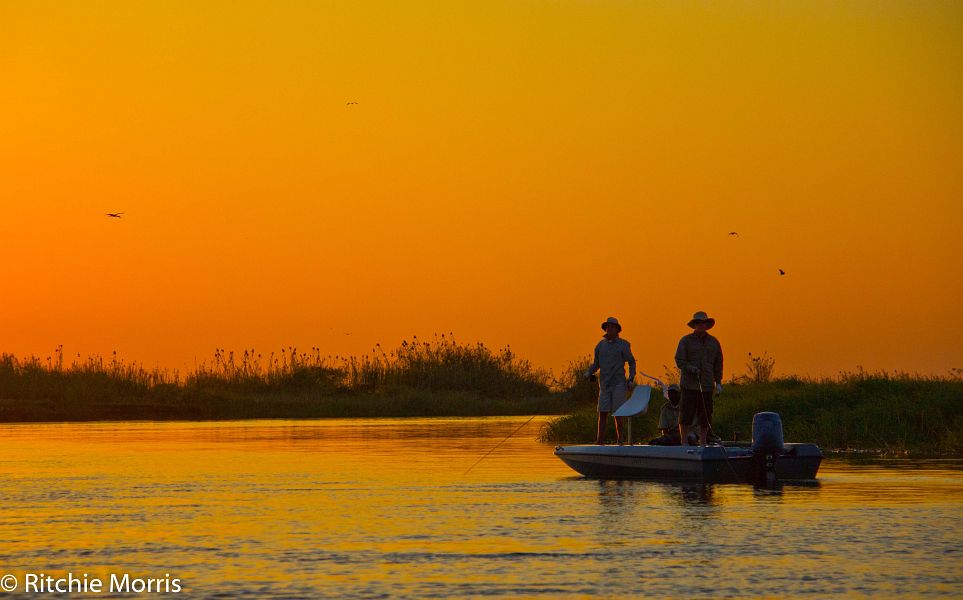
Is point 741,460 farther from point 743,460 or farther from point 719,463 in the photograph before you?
point 719,463

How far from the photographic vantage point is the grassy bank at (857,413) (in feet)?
79.8

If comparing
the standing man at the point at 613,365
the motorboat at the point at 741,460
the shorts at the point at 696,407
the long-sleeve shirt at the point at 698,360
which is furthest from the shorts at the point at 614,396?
the long-sleeve shirt at the point at 698,360

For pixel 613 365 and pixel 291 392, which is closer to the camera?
pixel 613 365

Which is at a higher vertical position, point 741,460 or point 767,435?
point 767,435

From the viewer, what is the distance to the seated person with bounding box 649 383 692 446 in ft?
61.0

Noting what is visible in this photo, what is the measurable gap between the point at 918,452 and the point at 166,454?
38.8 feet

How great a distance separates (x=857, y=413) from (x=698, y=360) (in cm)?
843

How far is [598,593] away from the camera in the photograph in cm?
991

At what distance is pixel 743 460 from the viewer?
693 inches

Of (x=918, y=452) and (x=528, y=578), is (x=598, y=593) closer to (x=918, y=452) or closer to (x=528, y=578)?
(x=528, y=578)

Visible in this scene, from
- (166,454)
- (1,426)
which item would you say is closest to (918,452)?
(166,454)

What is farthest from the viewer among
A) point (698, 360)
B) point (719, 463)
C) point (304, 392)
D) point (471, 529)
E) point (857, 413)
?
point (304, 392)

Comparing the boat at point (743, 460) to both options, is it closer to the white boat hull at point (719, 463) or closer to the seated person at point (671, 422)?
the white boat hull at point (719, 463)

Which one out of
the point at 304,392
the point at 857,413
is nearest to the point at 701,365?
the point at 857,413
